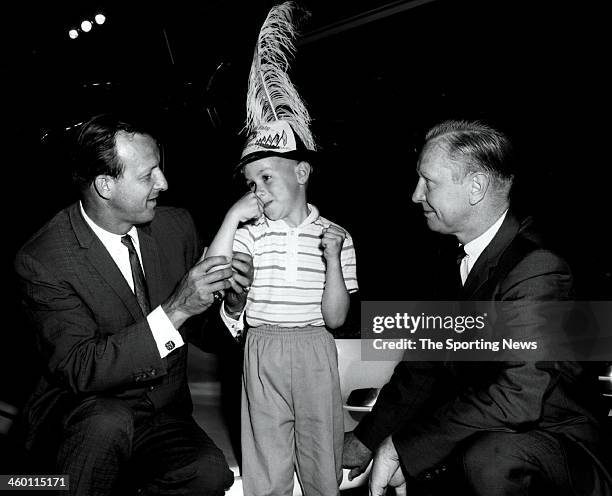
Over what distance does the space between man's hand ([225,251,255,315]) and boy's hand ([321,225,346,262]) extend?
272 millimetres

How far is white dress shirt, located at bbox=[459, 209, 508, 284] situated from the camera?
71.3 inches

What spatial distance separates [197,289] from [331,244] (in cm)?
44

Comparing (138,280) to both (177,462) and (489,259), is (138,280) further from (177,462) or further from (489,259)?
(489,259)

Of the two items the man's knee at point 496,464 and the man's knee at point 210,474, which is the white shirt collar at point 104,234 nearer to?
the man's knee at point 210,474

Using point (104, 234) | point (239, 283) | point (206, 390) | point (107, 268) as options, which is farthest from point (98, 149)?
point (206, 390)

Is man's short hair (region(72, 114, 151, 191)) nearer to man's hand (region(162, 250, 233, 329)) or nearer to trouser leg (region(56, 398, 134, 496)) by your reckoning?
man's hand (region(162, 250, 233, 329))

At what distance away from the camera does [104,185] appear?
78.1 inches

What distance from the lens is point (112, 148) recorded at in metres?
1.99

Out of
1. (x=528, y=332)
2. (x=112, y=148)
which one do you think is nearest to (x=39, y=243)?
(x=112, y=148)

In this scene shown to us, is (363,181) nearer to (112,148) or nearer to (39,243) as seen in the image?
(112,148)

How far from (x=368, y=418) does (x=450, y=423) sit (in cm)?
40

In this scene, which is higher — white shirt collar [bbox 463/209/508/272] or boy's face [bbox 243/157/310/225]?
boy's face [bbox 243/157/310/225]

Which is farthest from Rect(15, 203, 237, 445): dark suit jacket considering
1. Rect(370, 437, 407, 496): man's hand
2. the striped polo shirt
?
Rect(370, 437, 407, 496): man's hand

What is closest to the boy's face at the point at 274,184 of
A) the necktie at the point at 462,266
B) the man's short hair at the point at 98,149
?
the man's short hair at the point at 98,149
